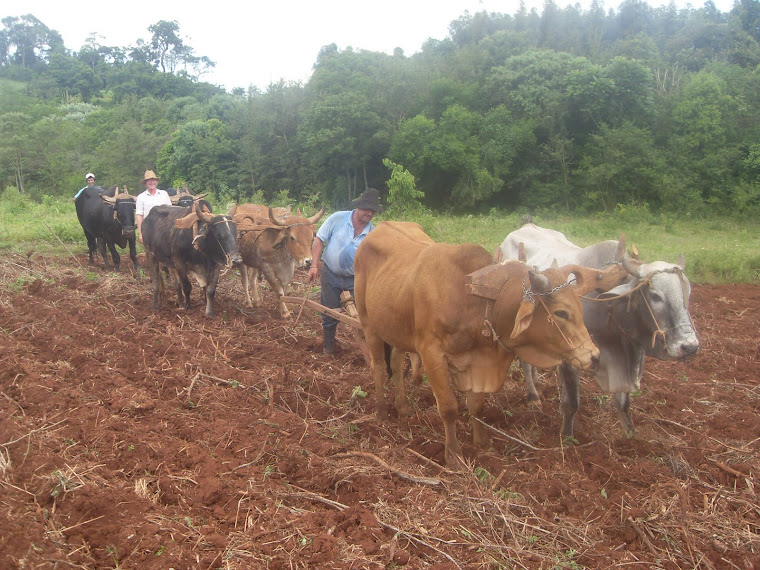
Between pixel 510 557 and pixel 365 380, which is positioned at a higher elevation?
pixel 510 557

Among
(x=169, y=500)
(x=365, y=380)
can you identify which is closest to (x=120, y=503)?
(x=169, y=500)

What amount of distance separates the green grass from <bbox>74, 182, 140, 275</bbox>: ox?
5.92ft

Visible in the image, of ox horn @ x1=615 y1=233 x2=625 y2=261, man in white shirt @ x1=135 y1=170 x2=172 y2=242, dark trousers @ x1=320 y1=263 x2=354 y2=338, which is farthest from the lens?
man in white shirt @ x1=135 y1=170 x2=172 y2=242

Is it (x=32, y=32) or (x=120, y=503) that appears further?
(x=32, y=32)

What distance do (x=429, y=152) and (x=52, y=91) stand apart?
2682 inches

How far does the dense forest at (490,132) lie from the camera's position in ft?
99.7

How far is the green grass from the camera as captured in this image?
1443 cm

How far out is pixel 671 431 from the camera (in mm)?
5777

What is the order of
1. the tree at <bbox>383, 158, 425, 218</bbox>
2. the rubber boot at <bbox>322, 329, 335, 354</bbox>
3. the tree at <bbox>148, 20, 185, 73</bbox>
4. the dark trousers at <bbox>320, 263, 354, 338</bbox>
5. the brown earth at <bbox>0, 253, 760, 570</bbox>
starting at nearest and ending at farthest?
the brown earth at <bbox>0, 253, 760, 570</bbox>, the dark trousers at <bbox>320, 263, 354, 338</bbox>, the rubber boot at <bbox>322, 329, 335, 354</bbox>, the tree at <bbox>383, 158, 425, 218</bbox>, the tree at <bbox>148, 20, 185, 73</bbox>

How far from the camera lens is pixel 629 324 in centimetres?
531

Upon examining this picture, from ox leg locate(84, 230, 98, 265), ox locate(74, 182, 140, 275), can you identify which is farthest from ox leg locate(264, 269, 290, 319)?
ox leg locate(84, 230, 98, 265)

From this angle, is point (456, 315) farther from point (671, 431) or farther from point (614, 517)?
point (671, 431)

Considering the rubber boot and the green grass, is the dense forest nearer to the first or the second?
the green grass

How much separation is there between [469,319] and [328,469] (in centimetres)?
151
